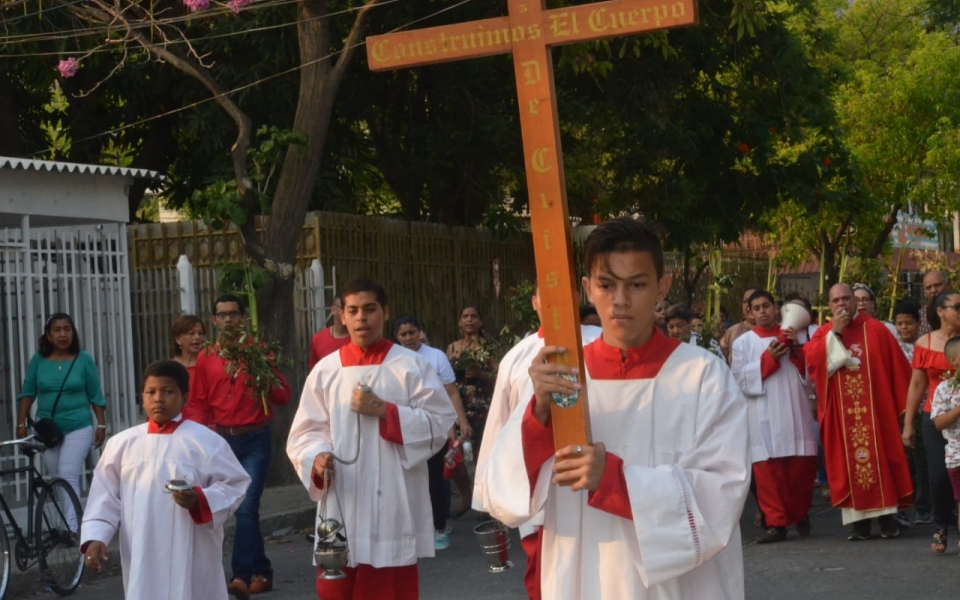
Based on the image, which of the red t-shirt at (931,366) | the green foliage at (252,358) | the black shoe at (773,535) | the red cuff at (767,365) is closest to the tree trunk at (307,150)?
the green foliage at (252,358)

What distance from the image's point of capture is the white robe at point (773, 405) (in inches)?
446

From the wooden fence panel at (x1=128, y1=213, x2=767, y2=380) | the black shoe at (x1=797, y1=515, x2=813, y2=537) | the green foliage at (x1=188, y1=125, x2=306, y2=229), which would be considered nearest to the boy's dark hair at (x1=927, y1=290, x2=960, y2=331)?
the black shoe at (x1=797, y1=515, x2=813, y2=537)

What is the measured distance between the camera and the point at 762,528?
1171 cm

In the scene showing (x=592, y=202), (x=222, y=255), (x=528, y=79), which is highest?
(x=592, y=202)

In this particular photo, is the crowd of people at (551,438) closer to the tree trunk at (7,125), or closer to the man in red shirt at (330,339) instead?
the man in red shirt at (330,339)

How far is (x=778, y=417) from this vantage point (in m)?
11.4

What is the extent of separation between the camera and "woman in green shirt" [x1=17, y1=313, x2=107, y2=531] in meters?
10.8

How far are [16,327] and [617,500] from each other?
28.5ft

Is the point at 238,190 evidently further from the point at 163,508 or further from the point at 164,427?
the point at 163,508

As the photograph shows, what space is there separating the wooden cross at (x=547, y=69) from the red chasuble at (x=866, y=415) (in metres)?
7.32

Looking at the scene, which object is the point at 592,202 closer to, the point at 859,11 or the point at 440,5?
the point at 440,5

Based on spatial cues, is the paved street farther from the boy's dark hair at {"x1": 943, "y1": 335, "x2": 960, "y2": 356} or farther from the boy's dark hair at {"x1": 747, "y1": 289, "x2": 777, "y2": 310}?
the boy's dark hair at {"x1": 747, "y1": 289, "x2": 777, "y2": 310}

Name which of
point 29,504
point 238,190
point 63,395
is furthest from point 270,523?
point 238,190

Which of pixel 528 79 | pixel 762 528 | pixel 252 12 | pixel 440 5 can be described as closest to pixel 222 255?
pixel 252 12
